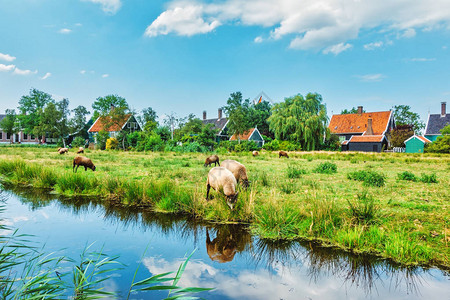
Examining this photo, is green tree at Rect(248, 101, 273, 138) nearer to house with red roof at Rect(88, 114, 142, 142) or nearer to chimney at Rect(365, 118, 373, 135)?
chimney at Rect(365, 118, 373, 135)

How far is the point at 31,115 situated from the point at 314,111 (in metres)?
66.7

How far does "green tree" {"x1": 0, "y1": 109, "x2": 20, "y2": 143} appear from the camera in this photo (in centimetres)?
7200

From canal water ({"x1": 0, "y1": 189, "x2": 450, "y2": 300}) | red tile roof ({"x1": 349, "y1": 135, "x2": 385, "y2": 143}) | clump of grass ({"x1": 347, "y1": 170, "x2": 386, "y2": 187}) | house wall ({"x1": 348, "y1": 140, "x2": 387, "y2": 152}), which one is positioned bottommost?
canal water ({"x1": 0, "y1": 189, "x2": 450, "y2": 300})

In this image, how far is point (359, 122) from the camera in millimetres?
64562

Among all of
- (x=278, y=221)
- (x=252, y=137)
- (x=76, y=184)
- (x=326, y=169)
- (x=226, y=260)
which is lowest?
(x=226, y=260)

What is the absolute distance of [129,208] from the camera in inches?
366

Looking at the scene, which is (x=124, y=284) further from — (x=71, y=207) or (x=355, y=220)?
(x=71, y=207)

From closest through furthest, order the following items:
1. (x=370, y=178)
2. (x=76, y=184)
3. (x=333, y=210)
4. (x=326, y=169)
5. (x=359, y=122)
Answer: (x=333, y=210), (x=76, y=184), (x=370, y=178), (x=326, y=169), (x=359, y=122)

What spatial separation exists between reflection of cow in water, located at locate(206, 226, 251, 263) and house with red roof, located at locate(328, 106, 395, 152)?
2156 inches

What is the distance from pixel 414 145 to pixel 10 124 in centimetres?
9141

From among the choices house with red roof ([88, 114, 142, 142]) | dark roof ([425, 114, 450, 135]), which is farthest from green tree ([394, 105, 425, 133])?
house with red roof ([88, 114, 142, 142])

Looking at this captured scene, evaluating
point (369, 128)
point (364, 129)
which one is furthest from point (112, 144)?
point (369, 128)

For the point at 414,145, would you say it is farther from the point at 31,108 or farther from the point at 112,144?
the point at 31,108

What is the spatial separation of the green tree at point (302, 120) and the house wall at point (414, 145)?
629 inches
